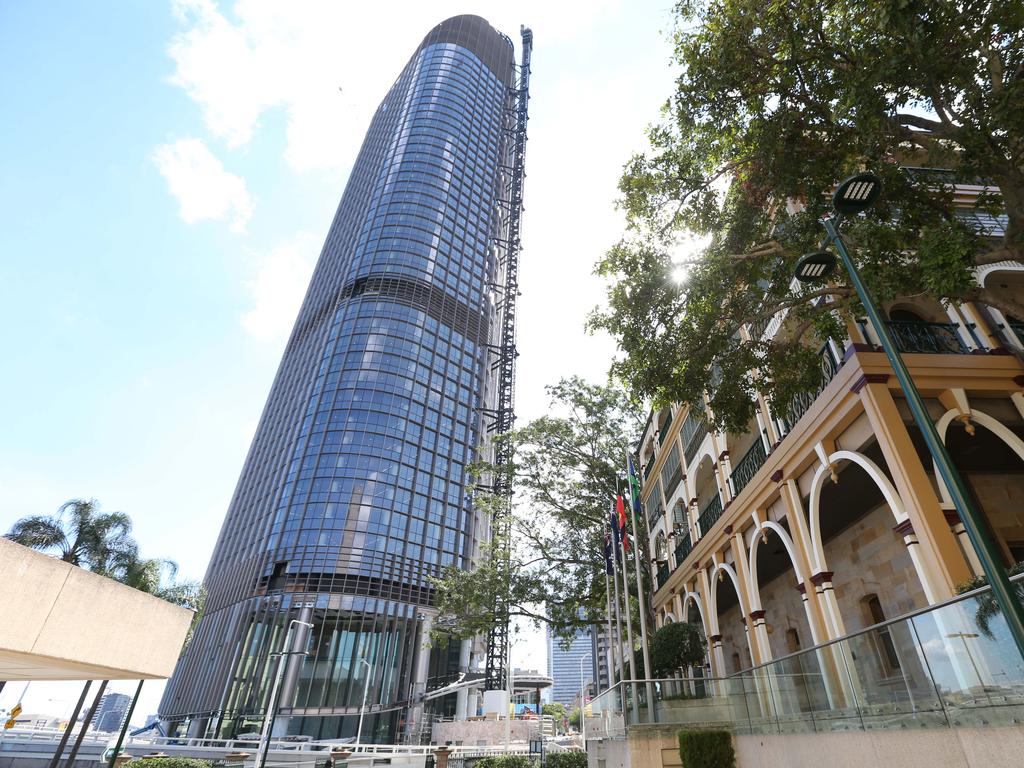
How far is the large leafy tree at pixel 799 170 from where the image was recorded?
8961mm

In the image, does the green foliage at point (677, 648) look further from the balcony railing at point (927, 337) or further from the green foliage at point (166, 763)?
the green foliage at point (166, 763)

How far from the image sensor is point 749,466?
1523 cm

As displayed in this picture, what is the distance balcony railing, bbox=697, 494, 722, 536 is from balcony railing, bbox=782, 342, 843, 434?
17.6ft

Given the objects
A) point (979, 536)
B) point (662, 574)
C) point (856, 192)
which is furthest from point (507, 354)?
point (979, 536)

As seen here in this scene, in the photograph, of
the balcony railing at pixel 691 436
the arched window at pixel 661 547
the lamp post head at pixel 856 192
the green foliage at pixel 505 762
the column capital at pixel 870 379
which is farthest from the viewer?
the arched window at pixel 661 547

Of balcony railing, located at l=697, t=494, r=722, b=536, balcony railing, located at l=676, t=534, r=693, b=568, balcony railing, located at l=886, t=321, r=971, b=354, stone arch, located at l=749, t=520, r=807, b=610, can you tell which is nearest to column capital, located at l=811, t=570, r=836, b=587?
stone arch, located at l=749, t=520, r=807, b=610

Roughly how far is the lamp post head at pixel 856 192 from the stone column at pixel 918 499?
12.2 feet

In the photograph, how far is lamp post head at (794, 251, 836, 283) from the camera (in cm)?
772

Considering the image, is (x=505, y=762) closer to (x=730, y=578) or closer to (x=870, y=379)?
(x=730, y=578)

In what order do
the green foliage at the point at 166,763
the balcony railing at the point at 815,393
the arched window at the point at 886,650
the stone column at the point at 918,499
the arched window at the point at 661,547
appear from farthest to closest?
the arched window at the point at 661,547 < the green foliage at the point at 166,763 < the balcony railing at the point at 815,393 < the stone column at the point at 918,499 < the arched window at the point at 886,650

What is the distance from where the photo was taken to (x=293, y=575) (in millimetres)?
54906

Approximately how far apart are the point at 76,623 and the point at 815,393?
43.1 feet

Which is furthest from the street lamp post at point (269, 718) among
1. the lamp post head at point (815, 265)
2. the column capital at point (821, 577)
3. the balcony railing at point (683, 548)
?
the lamp post head at point (815, 265)

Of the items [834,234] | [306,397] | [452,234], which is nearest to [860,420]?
[834,234]
